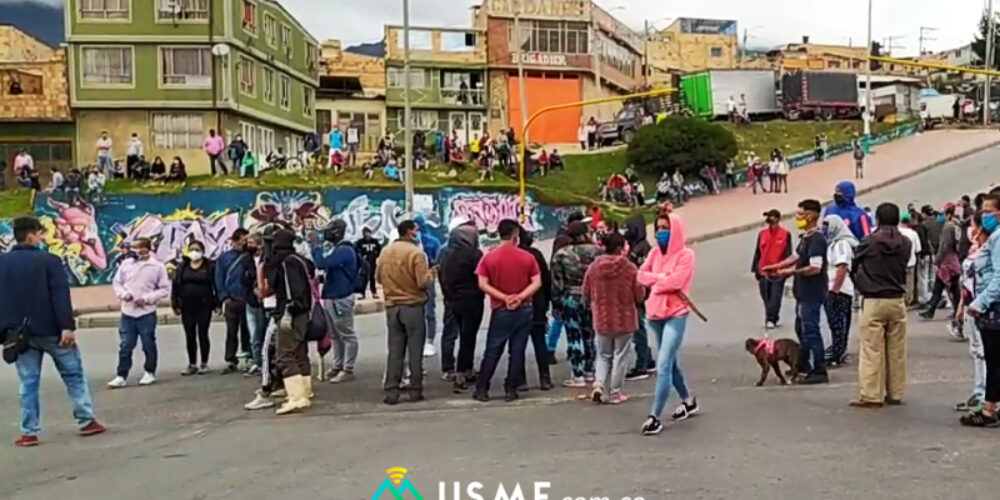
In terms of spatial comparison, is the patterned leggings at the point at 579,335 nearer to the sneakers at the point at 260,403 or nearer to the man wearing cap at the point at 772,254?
the sneakers at the point at 260,403

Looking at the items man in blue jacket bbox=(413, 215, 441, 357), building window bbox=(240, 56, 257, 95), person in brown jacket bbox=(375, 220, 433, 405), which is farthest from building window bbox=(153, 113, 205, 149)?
person in brown jacket bbox=(375, 220, 433, 405)

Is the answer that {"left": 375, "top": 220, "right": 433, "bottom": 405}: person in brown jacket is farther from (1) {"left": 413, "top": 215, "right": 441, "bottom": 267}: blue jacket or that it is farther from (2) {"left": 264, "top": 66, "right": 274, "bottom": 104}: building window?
(2) {"left": 264, "top": 66, "right": 274, "bottom": 104}: building window

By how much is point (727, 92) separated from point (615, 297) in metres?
53.4

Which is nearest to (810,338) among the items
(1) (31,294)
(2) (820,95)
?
(1) (31,294)

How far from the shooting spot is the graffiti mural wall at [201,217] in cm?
2934

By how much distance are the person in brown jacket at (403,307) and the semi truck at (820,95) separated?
176ft

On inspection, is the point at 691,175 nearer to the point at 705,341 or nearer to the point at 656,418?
the point at 705,341

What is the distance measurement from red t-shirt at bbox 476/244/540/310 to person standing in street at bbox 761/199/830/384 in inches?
98.4

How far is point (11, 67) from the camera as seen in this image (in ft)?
155

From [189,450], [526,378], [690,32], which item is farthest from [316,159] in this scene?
[690,32]

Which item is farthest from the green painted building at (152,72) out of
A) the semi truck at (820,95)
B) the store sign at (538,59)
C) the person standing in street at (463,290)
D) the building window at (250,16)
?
the person standing in street at (463,290)

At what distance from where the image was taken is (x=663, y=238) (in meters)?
8.63

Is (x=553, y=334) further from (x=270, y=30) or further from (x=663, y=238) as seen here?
(x=270, y=30)

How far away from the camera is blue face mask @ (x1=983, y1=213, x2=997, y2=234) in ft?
27.3
